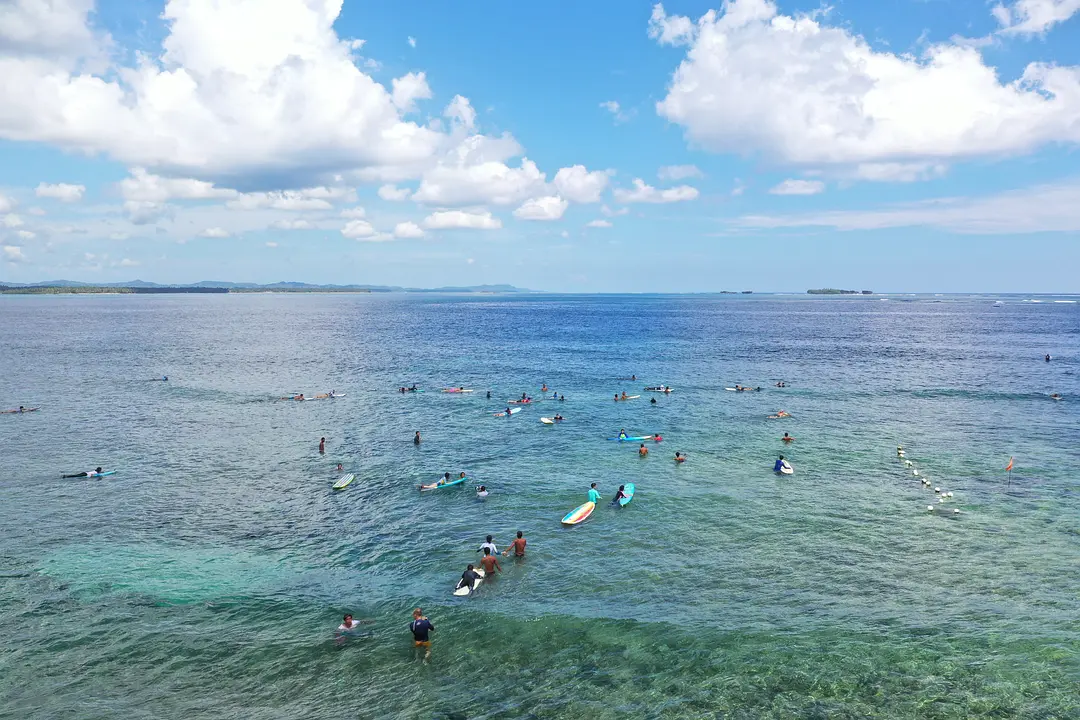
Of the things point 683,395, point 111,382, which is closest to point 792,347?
point 683,395

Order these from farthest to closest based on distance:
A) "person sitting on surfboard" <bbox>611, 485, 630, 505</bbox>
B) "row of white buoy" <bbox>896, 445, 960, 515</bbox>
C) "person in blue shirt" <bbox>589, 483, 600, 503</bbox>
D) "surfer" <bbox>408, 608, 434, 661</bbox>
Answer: "person sitting on surfboard" <bbox>611, 485, 630, 505</bbox> → "person in blue shirt" <bbox>589, 483, 600, 503</bbox> → "row of white buoy" <bbox>896, 445, 960, 515</bbox> → "surfer" <bbox>408, 608, 434, 661</bbox>

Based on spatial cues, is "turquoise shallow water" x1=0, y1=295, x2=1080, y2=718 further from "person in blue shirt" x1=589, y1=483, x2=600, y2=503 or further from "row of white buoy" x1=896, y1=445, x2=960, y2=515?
"person in blue shirt" x1=589, y1=483, x2=600, y2=503

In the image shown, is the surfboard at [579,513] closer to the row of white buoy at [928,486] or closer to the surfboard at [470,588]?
the surfboard at [470,588]

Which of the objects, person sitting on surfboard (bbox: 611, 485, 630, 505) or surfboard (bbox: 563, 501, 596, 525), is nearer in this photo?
surfboard (bbox: 563, 501, 596, 525)

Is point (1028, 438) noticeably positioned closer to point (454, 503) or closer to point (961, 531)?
point (961, 531)

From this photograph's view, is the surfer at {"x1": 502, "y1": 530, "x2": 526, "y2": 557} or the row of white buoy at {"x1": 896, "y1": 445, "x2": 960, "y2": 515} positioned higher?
the row of white buoy at {"x1": 896, "y1": 445, "x2": 960, "y2": 515}

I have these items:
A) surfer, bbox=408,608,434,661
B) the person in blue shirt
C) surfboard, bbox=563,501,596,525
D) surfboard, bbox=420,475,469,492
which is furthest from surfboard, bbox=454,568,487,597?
surfboard, bbox=420,475,469,492

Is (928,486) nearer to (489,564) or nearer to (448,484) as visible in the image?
(489,564)

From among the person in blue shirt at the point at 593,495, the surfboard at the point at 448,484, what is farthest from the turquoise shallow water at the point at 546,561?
the surfboard at the point at 448,484
